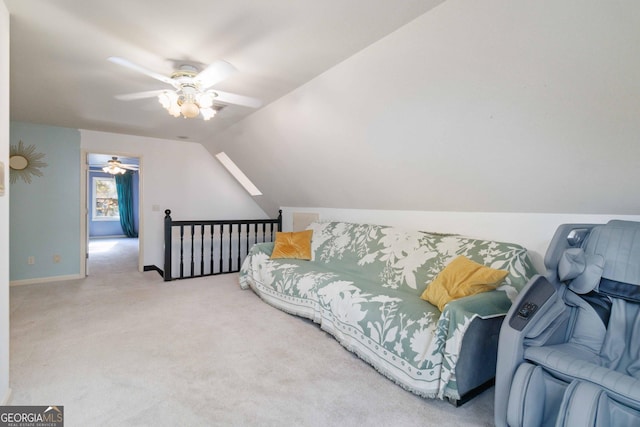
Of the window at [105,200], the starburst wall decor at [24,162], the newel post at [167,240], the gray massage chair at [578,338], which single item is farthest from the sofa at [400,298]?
the window at [105,200]

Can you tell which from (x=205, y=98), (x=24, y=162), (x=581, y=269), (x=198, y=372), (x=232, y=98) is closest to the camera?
(x=581, y=269)

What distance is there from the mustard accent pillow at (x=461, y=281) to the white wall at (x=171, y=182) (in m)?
4.19

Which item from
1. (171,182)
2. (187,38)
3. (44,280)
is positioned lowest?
(44,280)

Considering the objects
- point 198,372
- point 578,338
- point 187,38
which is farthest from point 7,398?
point 578,338

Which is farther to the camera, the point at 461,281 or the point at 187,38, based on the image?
the point at 461,281

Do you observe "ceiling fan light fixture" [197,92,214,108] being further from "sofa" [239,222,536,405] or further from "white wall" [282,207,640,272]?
"white wall" [282,207,640,272]

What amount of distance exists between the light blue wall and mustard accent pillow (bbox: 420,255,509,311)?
490 centimetres

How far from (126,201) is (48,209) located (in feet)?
19.4

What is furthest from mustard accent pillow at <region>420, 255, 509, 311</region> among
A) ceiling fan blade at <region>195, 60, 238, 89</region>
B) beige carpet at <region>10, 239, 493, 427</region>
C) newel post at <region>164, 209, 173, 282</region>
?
newel post at <region>164, 209, 173, 282</region>

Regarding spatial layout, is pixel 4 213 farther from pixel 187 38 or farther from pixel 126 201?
pixel 126 201

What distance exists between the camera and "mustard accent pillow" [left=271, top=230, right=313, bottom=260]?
364 cm

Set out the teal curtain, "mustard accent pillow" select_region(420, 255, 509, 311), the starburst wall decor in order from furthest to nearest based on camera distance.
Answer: the teal curtain → the starburst wall decor → "mustard accent pillow" select_region(420, 255, 509, 311)

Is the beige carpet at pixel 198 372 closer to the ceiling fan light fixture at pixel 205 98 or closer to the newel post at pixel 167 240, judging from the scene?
the newel post at pixel 167 240

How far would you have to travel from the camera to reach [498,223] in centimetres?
254
